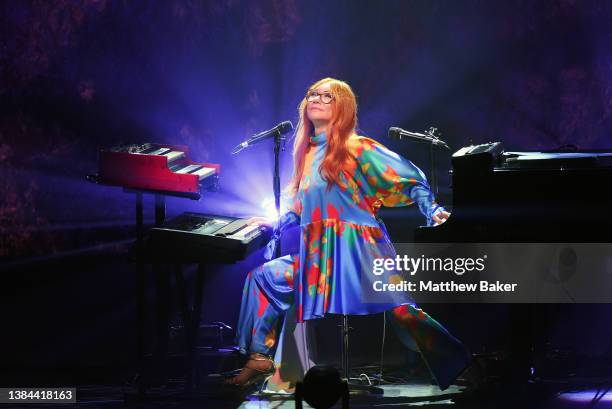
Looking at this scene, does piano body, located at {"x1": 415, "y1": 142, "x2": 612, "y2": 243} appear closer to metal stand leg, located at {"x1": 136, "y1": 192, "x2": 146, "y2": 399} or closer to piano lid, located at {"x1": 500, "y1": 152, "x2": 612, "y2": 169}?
piano lid, located at {"x1": 500, "y1": 152, "x2": 612, "y2": 169}

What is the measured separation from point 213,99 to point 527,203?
7.63ft

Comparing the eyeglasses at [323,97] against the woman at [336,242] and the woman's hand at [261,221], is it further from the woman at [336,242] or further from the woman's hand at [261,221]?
the woman's hand at [261,221]

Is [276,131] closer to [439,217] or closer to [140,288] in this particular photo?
[439,217]

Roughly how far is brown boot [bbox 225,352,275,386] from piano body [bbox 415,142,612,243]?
112 centimetres

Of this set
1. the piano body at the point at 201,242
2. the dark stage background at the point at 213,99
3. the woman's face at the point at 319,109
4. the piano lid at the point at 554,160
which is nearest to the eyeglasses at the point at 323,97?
the woman's face at the point at 319,109

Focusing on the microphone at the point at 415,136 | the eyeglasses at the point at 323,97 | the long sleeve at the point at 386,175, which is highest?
the eyeglasses at the point at 323,97

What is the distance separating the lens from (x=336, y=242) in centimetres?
593

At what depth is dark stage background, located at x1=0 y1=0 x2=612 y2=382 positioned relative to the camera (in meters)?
6.77

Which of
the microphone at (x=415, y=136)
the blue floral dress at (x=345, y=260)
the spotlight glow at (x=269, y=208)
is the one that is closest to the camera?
the blue floral dress at (x=345, y=260)

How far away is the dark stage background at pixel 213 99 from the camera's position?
677 cm

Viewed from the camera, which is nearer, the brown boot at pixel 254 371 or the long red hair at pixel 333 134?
the brown boot at pixel 254 371

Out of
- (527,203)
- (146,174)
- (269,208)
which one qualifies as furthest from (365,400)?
(146,174)

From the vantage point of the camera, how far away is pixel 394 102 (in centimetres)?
680

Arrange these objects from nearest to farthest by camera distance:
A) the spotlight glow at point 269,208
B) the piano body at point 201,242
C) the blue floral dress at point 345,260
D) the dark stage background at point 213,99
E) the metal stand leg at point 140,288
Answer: the piano body at point 201,242, the metal stand leg at point 140,288, the blue floral dress at point 345,260, the spotlight glow at point 269,208, the dark stage background at point 213,99
